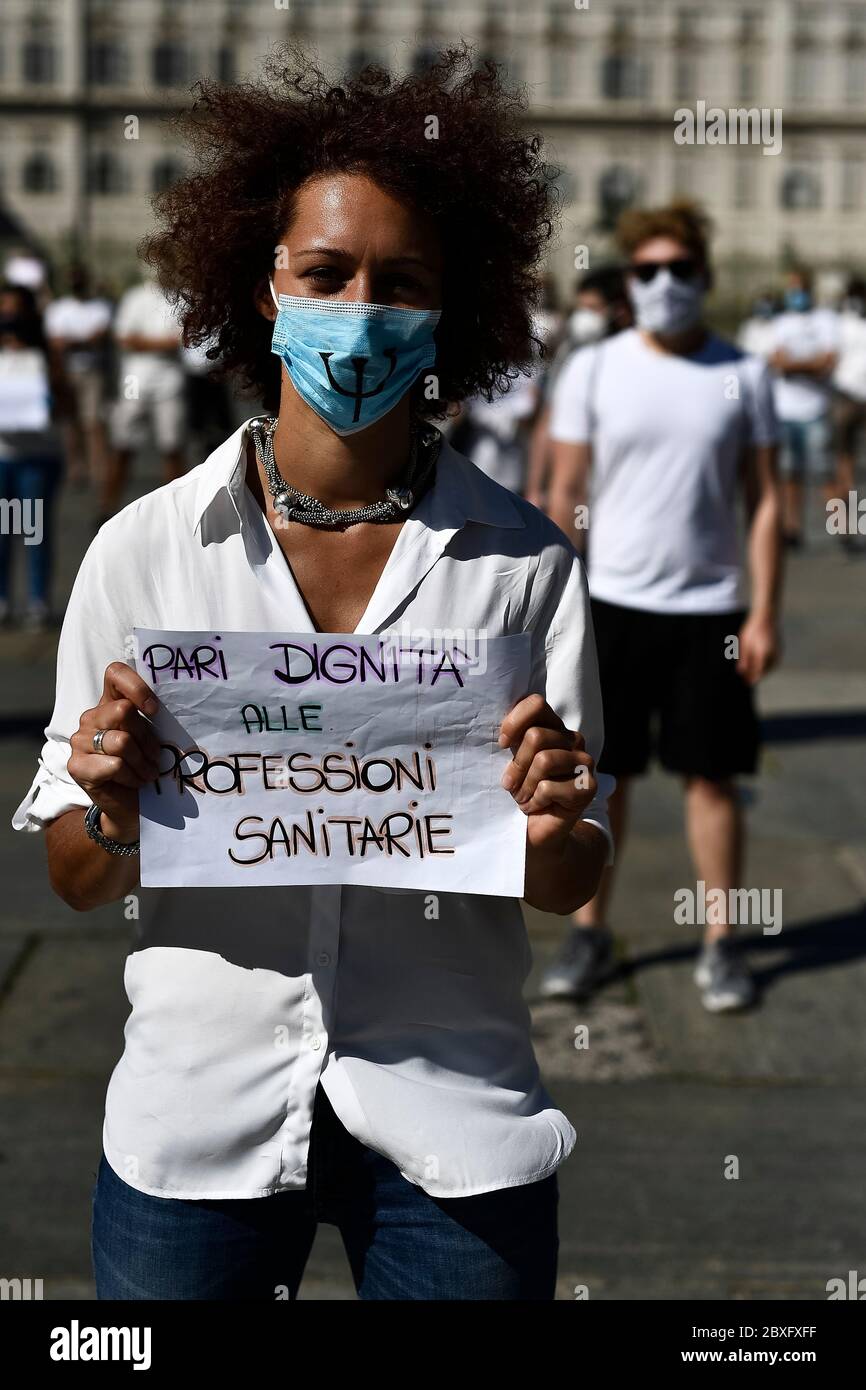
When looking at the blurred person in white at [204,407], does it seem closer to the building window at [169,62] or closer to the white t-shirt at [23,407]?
the white t-shirt at [23,407]

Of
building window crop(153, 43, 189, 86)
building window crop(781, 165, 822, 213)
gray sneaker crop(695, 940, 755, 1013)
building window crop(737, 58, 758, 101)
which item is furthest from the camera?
building window crop(737, 58, 758, 101)

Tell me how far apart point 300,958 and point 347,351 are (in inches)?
26.4

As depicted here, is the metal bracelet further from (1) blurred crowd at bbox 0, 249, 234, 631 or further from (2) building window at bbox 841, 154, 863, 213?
(2) building window at bbox 841, 154, 863, 213

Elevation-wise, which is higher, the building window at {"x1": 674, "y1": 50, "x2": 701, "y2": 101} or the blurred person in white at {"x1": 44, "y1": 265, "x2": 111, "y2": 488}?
the building window at {"x1": 674, "y1": 50, "x2": 701, "y2": 101}

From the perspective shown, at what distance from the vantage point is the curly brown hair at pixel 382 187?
6.40 feet

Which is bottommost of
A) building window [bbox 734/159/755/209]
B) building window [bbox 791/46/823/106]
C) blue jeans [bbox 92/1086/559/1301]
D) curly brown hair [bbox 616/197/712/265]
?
blue jeans [bbox 92/1086/559/1301]

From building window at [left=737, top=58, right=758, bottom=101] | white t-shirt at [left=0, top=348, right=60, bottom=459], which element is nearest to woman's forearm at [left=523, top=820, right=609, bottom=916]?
white t-shirt at [left=0, top=348, right=60, bottom=459]

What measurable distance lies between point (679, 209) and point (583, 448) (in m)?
0.81

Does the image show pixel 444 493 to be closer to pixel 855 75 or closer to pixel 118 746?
pixel 118 746

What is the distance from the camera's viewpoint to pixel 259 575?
1.87 meters

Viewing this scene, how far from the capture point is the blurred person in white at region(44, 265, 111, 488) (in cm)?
1489

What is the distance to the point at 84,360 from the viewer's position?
50.1 ft

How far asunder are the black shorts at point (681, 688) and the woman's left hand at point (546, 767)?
286cm
